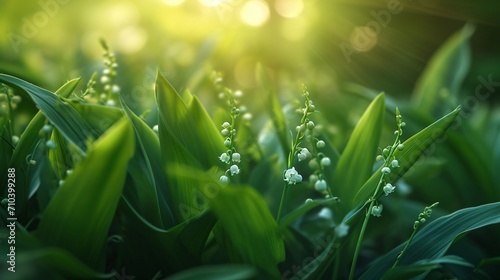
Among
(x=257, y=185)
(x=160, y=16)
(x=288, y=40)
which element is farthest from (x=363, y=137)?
(x=160, y=16)

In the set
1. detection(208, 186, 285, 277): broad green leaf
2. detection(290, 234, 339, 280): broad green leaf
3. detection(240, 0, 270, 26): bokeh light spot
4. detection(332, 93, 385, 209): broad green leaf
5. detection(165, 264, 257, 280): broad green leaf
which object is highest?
detection(240, 0, 270, 26): bokeh light spot

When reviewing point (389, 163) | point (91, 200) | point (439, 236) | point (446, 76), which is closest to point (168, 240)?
point (91, 200)

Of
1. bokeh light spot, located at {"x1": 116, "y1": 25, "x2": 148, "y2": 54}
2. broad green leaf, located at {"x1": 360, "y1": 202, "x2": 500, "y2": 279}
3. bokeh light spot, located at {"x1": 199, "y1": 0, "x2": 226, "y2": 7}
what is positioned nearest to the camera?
broad green leaf, located at {"x1": 360, "y1": 202, "x2": 500, "y2": 279}

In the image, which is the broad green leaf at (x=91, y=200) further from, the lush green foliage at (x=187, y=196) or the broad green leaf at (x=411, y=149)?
the broad green leaf at (x=411, y=149)

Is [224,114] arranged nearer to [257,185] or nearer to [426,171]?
[257,185]

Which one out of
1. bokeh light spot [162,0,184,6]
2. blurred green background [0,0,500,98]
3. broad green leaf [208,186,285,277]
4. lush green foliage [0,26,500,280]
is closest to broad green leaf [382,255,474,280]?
lush green foliage [0,26,500,280]

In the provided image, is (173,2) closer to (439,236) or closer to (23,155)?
(23,155)

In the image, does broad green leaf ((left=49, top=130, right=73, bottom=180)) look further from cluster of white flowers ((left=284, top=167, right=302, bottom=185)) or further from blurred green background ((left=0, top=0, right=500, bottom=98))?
blurred green background ((left=0, top=0, right=500, bottom=98))
